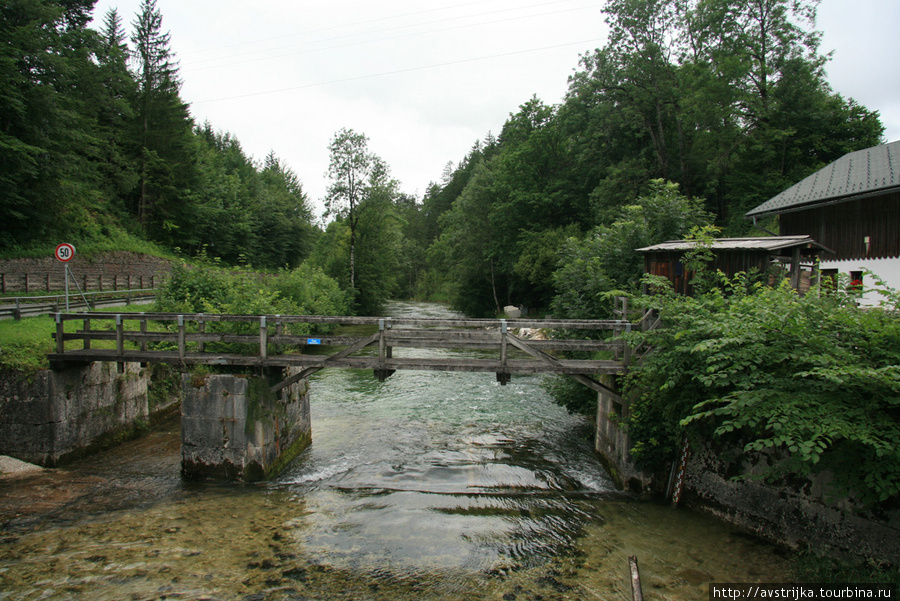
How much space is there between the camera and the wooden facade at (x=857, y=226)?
1664 centimetres

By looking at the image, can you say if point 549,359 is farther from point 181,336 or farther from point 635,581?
point 181,336

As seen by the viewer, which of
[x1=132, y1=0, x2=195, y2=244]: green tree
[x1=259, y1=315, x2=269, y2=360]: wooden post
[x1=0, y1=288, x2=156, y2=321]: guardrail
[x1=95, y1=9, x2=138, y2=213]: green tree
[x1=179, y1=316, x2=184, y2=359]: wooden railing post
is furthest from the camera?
[x1=132, y1=0, x2=195, y2=244]: green tree

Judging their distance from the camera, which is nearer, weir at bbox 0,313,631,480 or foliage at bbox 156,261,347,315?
weir at bbox 0,313,631,480

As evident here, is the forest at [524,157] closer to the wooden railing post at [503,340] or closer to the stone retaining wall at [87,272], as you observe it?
the stone retaining wall at [87,272]

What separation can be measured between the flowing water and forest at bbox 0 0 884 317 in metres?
6.34

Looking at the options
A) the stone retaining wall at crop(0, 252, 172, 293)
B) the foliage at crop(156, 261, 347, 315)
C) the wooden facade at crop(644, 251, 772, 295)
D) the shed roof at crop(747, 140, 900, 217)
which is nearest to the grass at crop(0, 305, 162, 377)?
the foliage at crop(156, 261, 347, 315)

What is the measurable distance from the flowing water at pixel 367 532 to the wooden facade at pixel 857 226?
1375cm

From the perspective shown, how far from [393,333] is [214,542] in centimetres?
484

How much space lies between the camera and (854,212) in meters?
18.0

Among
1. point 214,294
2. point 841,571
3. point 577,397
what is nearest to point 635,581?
point 841,571

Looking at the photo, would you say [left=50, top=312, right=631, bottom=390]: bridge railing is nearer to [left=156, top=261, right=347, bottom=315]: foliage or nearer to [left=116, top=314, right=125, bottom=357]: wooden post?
[left=116, top=314, right=125, bottom=357]: wooden post

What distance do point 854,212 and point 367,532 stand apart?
20513mm

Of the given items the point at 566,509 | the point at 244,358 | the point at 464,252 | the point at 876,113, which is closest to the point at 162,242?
the point at 464,252

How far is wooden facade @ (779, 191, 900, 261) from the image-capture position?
54.6ft
